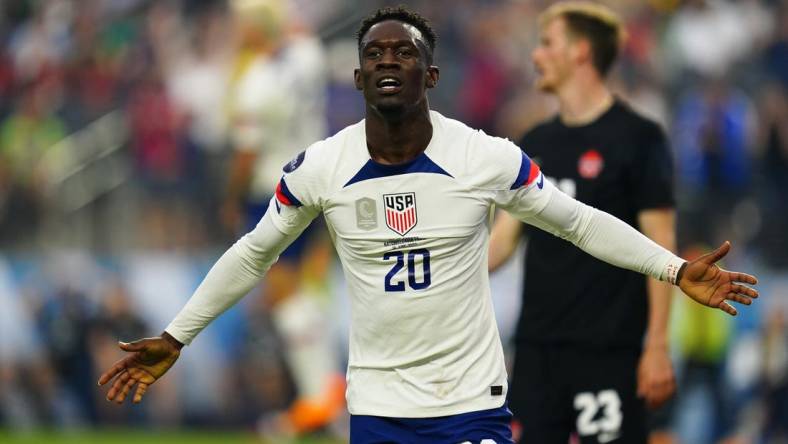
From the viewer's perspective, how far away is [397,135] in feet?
16.1

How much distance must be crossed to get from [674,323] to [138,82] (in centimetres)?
643

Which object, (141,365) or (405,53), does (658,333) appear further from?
(141,365)

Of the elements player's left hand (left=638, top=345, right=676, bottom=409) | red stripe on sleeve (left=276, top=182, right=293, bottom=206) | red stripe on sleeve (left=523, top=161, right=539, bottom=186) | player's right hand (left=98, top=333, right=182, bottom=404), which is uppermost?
red stripe on sleeve (left=523, top=161, right=539, bottom=186)

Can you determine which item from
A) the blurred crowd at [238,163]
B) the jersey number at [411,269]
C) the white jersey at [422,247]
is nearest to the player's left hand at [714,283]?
the white jersey at [422,247]

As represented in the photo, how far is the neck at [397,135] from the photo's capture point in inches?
193

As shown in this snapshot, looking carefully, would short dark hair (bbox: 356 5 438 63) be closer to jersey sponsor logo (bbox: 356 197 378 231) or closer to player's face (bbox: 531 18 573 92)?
jersey sponsor logo (bbox: 356 197 378 231)

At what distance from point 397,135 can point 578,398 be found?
2.04 m

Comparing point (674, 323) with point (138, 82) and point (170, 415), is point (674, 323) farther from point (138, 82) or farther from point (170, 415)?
point (138, 82)

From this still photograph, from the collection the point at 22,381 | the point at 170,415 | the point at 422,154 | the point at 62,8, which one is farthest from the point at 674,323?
the point at 62,8

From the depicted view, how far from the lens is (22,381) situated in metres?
12.9

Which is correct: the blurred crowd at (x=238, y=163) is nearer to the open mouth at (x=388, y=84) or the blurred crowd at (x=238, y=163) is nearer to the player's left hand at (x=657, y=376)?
the player's left hand at (x=657, y=376)

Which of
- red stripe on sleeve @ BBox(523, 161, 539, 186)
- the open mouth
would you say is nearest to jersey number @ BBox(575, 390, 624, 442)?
red stripe on sleeve @ BBox(523, 161, 539, 186)

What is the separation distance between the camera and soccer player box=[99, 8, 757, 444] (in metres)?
4.88

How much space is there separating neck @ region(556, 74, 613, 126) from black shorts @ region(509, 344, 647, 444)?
1063 mm
